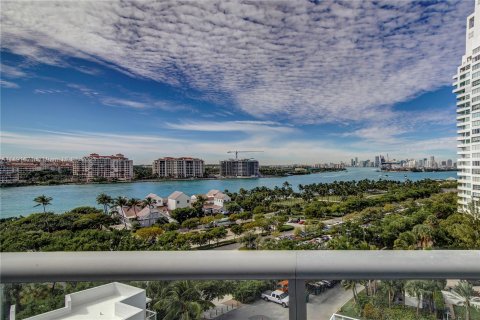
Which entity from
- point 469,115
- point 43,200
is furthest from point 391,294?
point 469,115

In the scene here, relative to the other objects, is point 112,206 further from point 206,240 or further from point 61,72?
point 61,72

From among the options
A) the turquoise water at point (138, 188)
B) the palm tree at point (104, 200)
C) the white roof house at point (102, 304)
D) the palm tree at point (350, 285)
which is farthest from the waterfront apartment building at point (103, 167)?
the palm tree at point (350, 285)

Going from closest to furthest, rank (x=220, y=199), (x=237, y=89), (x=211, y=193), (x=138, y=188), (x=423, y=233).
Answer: (x=423, y=233)
(x=138, y=188)
(x=220, y=199)
(x=211, y=193)
(x=237, y=89)

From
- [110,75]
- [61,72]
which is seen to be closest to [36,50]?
[61,72]

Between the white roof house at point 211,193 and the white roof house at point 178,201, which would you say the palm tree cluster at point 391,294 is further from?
the white roof house at point 211,193

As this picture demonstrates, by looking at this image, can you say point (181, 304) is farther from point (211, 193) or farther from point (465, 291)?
point (211, 193)

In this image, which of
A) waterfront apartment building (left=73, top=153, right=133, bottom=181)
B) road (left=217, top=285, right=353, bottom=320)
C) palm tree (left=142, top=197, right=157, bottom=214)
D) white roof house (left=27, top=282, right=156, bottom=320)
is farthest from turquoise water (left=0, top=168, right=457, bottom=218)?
road (left=217, top=285, right=353, bottom=320)

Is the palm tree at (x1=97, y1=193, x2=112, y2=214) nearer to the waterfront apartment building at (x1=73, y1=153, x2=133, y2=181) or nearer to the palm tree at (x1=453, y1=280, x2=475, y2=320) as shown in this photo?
the waterfront apartment building at (x1=73, y1=153, x2=133, y2=181)

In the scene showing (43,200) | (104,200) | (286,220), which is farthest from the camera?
(286,220)
